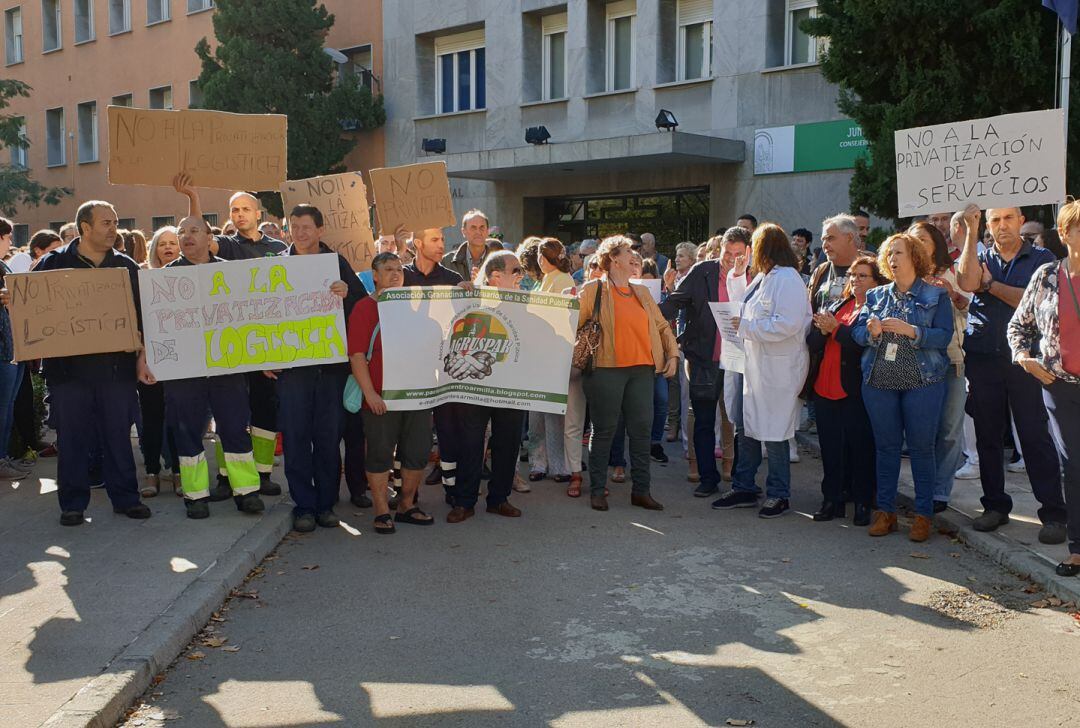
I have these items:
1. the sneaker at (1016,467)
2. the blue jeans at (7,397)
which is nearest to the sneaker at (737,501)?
the sneaker at (1016,467)

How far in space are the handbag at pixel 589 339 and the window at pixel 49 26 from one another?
3528 cm

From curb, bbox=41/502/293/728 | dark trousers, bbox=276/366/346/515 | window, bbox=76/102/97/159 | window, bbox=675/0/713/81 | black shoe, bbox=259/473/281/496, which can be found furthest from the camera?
window, bbox=76/102/97/159

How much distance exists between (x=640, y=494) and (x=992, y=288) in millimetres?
2918

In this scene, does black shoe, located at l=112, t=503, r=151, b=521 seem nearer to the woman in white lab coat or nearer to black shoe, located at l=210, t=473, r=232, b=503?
black shoe, located at l=210, t=473, r=232, b=503

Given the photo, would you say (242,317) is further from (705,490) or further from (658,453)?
(658,453)

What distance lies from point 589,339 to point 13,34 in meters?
38.3

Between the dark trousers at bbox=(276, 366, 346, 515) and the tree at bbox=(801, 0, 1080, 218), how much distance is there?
378 inches

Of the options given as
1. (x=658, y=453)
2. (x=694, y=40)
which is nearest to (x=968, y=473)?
(x=658, y=453)

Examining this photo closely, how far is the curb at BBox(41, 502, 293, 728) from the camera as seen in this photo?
4488 mm

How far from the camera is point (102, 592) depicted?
605 centimetres

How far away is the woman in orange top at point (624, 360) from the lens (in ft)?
27.1

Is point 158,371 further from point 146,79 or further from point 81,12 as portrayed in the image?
point 81,12

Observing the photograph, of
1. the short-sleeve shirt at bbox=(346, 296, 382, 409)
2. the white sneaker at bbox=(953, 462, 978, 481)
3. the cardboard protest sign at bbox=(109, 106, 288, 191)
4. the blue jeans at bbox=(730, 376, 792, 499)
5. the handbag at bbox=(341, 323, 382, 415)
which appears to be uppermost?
the cardboard protest sign at bbox=(109, 106, 288, 191)

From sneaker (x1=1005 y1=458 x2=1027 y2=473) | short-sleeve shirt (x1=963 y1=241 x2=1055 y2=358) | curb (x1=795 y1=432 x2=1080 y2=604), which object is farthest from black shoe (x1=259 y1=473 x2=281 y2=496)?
sneaker (x1=1005 y1=458 x2=1027 y2=473)
